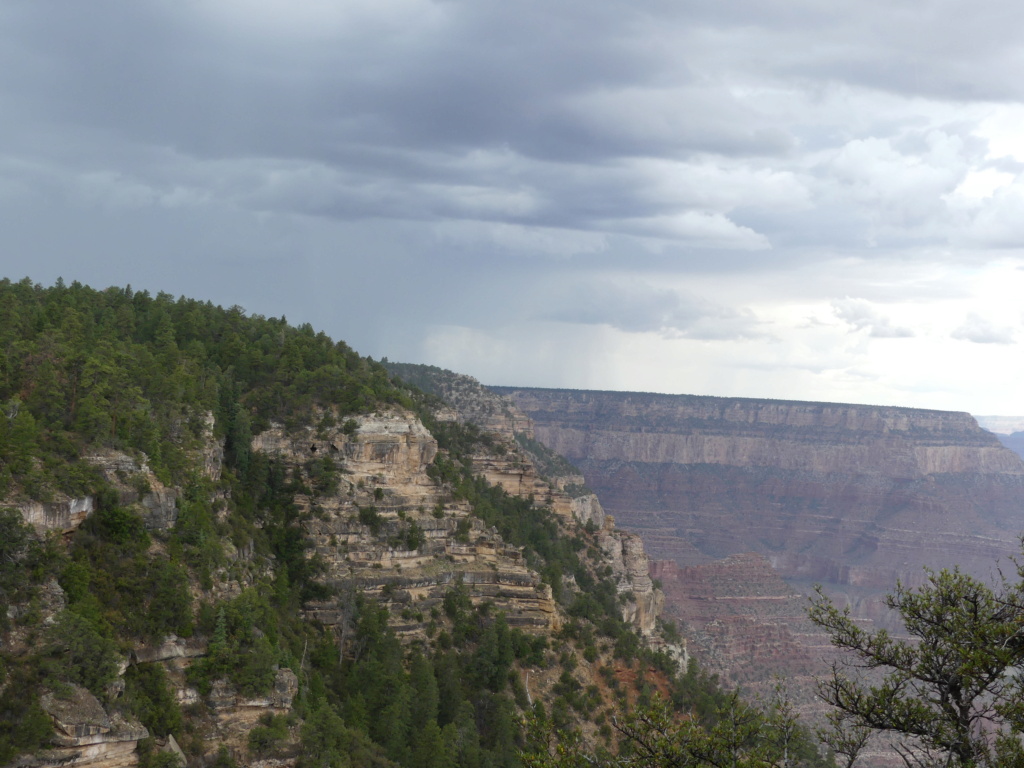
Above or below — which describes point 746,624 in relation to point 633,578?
below

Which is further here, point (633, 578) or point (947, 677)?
point (633, 578)

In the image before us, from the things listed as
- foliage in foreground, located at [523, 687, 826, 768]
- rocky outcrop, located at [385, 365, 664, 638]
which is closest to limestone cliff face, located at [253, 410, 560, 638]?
rocky outcrop, located at [385, 365, 664, 638]

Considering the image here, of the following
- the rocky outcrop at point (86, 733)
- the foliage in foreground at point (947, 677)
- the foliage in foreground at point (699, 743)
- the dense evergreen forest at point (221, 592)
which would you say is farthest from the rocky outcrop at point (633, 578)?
the foliage in foreground at point (947, 677)

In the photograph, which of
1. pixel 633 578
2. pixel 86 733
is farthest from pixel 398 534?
pixel 633 578

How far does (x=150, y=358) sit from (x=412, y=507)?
22427 mm

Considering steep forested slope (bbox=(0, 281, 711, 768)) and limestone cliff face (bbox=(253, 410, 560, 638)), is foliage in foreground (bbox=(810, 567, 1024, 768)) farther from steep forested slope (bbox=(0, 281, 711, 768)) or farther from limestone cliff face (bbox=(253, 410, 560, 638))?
limestone cliff face (bbox=(253, 410, 560, 638))

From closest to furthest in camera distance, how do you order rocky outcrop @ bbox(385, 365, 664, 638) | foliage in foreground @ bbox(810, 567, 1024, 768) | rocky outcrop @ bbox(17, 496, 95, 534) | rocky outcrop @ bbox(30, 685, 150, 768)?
foliage in foreground @ bbox(810, 567, 1024, 768) → rocky outcrop @ bbox(30, 685, 150, 768) → rocky outcrop @ bbox(17, 496, 95, 534) → rocky outcrop @ bbox(385, 365, 664, 638)

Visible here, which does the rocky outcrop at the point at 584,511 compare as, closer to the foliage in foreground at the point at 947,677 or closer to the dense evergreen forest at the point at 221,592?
the dense evergreen forest at the point at 221,592

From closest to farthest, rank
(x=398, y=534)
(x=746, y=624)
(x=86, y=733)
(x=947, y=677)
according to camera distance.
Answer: (x=947, y=677), (x=86, y=733), (x=398, y=534), (x=746, y=624)

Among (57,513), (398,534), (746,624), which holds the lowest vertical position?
(746,624)

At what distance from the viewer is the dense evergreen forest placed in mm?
41375

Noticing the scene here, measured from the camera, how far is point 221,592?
174 feet

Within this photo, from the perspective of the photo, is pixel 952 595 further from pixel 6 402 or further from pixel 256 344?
pixel 256 344

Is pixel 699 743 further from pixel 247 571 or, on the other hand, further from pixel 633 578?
pixel 633 578
